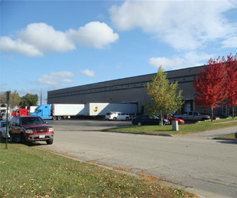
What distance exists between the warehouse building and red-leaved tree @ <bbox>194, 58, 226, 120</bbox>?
53.6 ft

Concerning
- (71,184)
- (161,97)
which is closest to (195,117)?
(161,97)

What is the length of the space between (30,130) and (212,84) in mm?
21580

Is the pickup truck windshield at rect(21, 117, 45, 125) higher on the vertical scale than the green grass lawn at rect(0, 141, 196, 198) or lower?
higher

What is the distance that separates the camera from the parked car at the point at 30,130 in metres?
14.6

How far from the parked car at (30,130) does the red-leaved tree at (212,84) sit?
64.3 feet

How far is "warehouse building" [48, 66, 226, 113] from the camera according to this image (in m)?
52.6

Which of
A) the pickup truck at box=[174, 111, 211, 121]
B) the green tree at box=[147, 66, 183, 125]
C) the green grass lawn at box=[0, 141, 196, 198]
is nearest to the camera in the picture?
the green grass lawn at box=[0, 141, 196, 198]

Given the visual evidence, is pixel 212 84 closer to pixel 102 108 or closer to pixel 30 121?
pixel 30 121

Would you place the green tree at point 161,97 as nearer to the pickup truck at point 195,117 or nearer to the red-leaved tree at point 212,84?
the red-leaved tree at point 212,84

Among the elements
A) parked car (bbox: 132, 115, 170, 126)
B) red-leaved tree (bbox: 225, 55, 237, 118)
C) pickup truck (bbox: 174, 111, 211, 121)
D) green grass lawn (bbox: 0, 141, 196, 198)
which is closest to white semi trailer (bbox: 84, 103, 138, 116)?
pickup truck (bbox: 174, 111, 211, 121)

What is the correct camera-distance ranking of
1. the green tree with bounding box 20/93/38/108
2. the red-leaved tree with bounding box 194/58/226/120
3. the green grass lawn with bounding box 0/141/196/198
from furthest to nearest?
1. the green tree with bounding box 20/93/38/108
2. the red-leaved tree with bounding box 194/58/226/120
3. the green grass lawn with bounding box 0/141/196/198

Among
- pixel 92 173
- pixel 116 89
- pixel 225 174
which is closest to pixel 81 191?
pixel 92 173

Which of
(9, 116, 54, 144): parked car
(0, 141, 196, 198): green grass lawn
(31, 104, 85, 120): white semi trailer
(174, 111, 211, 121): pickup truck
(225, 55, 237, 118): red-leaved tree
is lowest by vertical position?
(0, 141, 196, 198): green grass lawn

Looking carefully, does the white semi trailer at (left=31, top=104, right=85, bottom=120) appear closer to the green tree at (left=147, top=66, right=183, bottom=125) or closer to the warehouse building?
the warehouse building
